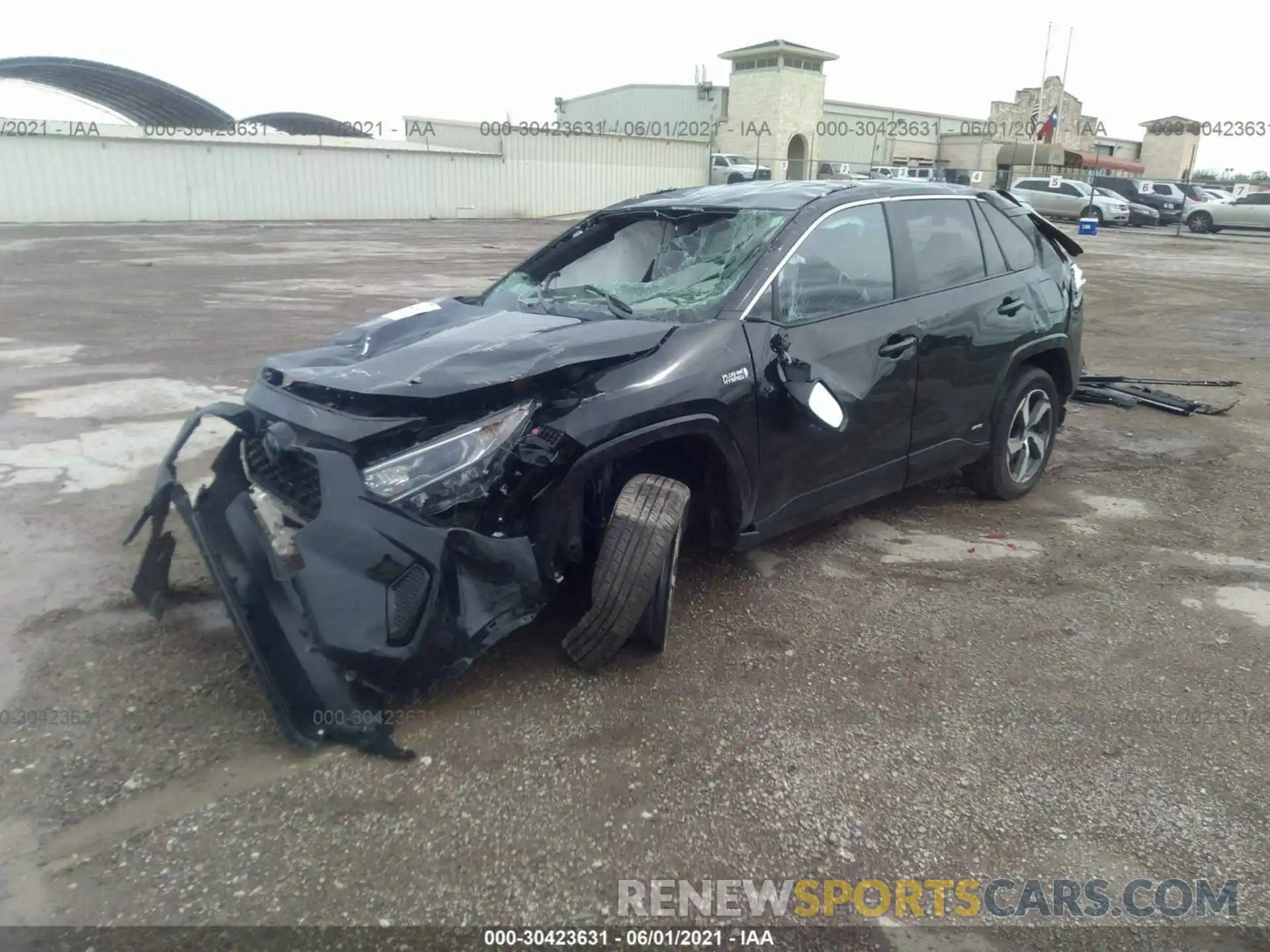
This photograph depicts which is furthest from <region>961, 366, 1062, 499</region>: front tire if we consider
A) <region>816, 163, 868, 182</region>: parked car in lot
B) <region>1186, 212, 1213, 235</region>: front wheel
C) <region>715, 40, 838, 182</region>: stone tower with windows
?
<region>715, 40, 838, 182</region>: stone tower with windows

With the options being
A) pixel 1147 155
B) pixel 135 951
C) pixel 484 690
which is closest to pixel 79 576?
pixel 484 690

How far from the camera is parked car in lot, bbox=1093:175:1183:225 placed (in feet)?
109

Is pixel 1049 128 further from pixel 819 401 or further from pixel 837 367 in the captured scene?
pixel 819 401

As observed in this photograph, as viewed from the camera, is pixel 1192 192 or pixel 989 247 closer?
pixel 989 247

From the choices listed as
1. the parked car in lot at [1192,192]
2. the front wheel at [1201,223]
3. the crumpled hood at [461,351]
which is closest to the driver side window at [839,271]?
the crumpled hood at [461,351]

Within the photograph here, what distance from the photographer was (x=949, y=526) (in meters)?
4.97

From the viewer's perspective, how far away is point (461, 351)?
3387mm

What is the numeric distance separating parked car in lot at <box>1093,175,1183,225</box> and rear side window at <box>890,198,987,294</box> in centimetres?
3227

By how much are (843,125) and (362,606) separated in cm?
5884

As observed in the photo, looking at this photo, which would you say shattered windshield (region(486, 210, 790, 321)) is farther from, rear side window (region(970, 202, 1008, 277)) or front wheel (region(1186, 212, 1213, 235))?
front wheel (region(1186, 212, 1213, 235))

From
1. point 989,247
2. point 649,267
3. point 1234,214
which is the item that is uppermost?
point 1234,214

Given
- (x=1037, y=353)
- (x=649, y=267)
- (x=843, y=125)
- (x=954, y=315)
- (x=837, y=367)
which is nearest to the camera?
(x=837, y=367)

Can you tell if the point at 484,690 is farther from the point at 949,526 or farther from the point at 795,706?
the point at 949,526

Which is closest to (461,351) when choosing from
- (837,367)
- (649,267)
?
(649,267)
